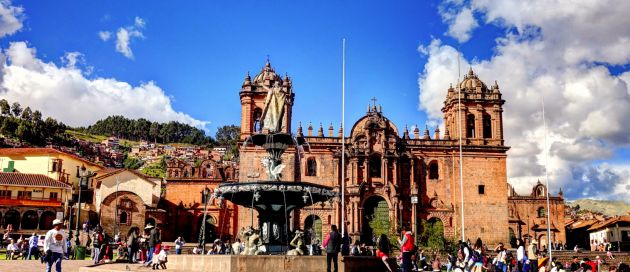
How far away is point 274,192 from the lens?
16.2 m

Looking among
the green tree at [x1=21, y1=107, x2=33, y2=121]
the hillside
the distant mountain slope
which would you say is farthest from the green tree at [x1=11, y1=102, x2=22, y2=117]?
the distant mountain slope

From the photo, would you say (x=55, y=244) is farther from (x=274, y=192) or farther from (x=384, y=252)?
(x=384, y=252)

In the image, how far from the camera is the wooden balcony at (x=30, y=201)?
46.0 meters

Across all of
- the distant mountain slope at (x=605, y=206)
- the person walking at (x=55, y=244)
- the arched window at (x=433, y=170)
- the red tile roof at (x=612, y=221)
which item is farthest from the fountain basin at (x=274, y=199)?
the distant mountain slope at (x=605, y=206)

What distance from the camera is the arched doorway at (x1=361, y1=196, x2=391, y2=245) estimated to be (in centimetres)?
4272

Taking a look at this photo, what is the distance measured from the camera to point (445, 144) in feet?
149

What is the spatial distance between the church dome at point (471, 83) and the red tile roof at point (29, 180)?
33878mm

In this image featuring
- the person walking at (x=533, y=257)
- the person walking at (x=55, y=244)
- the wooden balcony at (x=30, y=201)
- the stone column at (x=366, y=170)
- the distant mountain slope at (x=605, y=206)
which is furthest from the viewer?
the distant mountain slope at (x=605, y=206)

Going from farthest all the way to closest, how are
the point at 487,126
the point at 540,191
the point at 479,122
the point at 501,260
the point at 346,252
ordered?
1. the point at 540,191
2. the point at 487,126
3. the point at 479,122
4. the point at 346,252
5. the point at 501,260

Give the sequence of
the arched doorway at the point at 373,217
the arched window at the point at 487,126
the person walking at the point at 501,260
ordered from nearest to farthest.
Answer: the person walking at the point at 501,260, the arched doorway at the point at 373,217, the arched window at the point at 487,126

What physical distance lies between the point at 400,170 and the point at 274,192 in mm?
29693

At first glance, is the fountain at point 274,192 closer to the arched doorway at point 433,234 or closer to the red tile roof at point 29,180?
the arched doorway at point 433,234

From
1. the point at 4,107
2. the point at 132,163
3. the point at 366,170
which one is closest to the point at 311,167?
the point at 366,170

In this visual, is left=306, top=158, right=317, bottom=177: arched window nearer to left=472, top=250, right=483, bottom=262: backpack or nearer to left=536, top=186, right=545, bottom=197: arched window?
left=536, top=186, right=545, bottom=197: arched window
